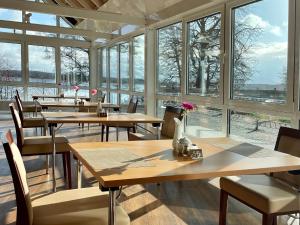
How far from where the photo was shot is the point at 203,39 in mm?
5441

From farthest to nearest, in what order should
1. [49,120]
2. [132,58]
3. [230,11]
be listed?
[132,58], [230,11], [49,120]

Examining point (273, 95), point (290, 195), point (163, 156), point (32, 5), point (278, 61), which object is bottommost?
point (290, 195)

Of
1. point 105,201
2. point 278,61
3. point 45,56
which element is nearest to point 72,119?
point 105,201

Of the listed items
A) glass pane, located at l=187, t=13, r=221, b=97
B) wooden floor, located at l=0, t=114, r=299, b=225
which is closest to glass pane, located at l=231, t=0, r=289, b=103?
glass pane, located at l=187, t=13, r=221, b=97

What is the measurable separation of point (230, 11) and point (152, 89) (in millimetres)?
2792

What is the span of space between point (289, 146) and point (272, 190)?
1.37 feet

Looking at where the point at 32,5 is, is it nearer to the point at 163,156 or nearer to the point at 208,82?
the point at 208,82

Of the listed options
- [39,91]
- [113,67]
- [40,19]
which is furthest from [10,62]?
[113,67]

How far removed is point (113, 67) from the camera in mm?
10219

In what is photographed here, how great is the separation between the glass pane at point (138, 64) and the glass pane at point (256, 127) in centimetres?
333

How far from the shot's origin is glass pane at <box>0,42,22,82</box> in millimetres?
11047

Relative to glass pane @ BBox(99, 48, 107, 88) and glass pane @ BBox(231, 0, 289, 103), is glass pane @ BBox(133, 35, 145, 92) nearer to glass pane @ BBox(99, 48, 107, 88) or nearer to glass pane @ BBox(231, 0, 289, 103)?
glass pane @ BBox(99, 48, 107, 88)

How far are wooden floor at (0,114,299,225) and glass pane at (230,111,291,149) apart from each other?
0.75 metres

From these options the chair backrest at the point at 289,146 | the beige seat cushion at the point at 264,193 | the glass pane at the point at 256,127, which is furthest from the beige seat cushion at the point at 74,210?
the glass pane at the point at 256,127
